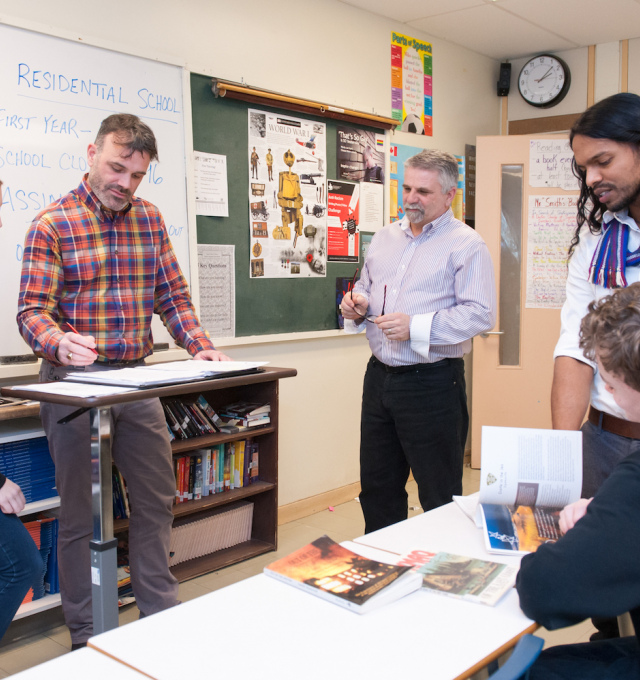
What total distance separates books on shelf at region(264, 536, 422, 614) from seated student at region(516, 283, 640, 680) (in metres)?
0.21

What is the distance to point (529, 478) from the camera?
1534mm

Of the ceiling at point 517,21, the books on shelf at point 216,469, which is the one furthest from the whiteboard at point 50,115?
the ceiling at point 517,21

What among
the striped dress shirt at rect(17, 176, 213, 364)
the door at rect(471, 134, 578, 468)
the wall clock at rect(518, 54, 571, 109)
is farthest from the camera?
the wall clock at rect(518, 54, 571, 109)

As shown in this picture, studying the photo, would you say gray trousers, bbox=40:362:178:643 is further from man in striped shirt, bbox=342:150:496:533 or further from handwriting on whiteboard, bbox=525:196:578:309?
handwriting on whiteboard, bbox=525:196:578:309

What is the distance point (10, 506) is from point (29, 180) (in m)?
1.31

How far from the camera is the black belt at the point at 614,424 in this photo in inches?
65.7

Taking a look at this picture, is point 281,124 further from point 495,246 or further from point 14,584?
point 14,584

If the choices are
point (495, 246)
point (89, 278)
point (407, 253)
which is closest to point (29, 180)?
point (89, 278)

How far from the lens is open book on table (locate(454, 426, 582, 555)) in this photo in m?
1.49

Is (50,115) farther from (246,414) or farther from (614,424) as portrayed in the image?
(614,424)

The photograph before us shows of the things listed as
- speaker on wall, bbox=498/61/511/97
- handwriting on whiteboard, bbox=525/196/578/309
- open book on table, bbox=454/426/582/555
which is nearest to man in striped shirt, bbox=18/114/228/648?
open book on table, bbox=454/426/582/555

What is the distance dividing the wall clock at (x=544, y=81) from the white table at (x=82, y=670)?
468 cm

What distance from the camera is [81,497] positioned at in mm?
2211

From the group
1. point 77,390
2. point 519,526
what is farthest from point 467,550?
point 77,390
